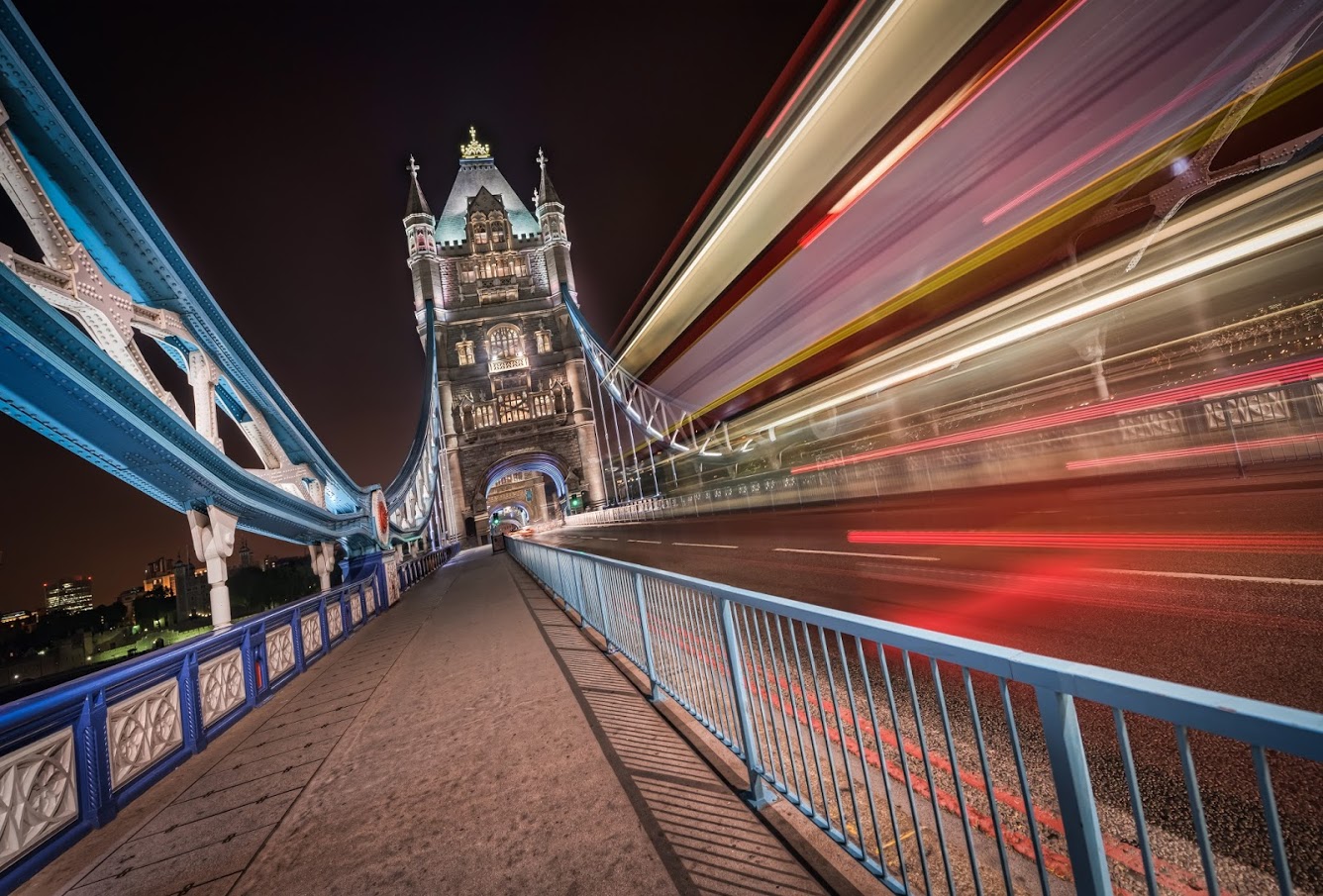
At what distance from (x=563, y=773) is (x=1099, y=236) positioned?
15.8m

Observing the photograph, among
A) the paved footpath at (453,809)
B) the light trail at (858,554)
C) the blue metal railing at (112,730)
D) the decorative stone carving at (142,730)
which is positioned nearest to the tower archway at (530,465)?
the light trail at (858,554)

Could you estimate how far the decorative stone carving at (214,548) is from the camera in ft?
25.4

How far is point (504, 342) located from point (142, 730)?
183ft

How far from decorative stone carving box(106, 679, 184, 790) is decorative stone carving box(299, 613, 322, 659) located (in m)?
3.44

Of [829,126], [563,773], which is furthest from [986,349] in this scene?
[563,773]

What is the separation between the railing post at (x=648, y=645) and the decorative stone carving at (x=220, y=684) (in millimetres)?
4187

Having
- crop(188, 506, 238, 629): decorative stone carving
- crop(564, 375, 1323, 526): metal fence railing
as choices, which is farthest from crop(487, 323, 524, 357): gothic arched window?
crop(188, 506, 238, 629): decorative stone carving

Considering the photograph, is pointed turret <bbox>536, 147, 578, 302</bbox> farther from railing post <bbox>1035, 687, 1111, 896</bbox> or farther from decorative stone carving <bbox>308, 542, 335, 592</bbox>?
railing post <bbox>1035, 687, 1111, 896</bbox>

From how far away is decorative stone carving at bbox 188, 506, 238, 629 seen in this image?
7.75 metres

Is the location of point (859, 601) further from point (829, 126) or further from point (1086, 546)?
point (829, 126)

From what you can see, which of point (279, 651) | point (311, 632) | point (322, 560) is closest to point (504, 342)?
point (322, 560)

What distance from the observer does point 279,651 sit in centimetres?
749

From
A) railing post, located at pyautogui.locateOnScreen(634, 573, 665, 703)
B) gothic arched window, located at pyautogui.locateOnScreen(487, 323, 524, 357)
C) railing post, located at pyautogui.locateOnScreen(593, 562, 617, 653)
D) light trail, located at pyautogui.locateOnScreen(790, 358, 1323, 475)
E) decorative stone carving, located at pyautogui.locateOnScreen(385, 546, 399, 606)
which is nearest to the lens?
railing post, located at pyautogui.locateOnScreen(634, 573, 665, 703)

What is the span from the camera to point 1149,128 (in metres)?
10.4
